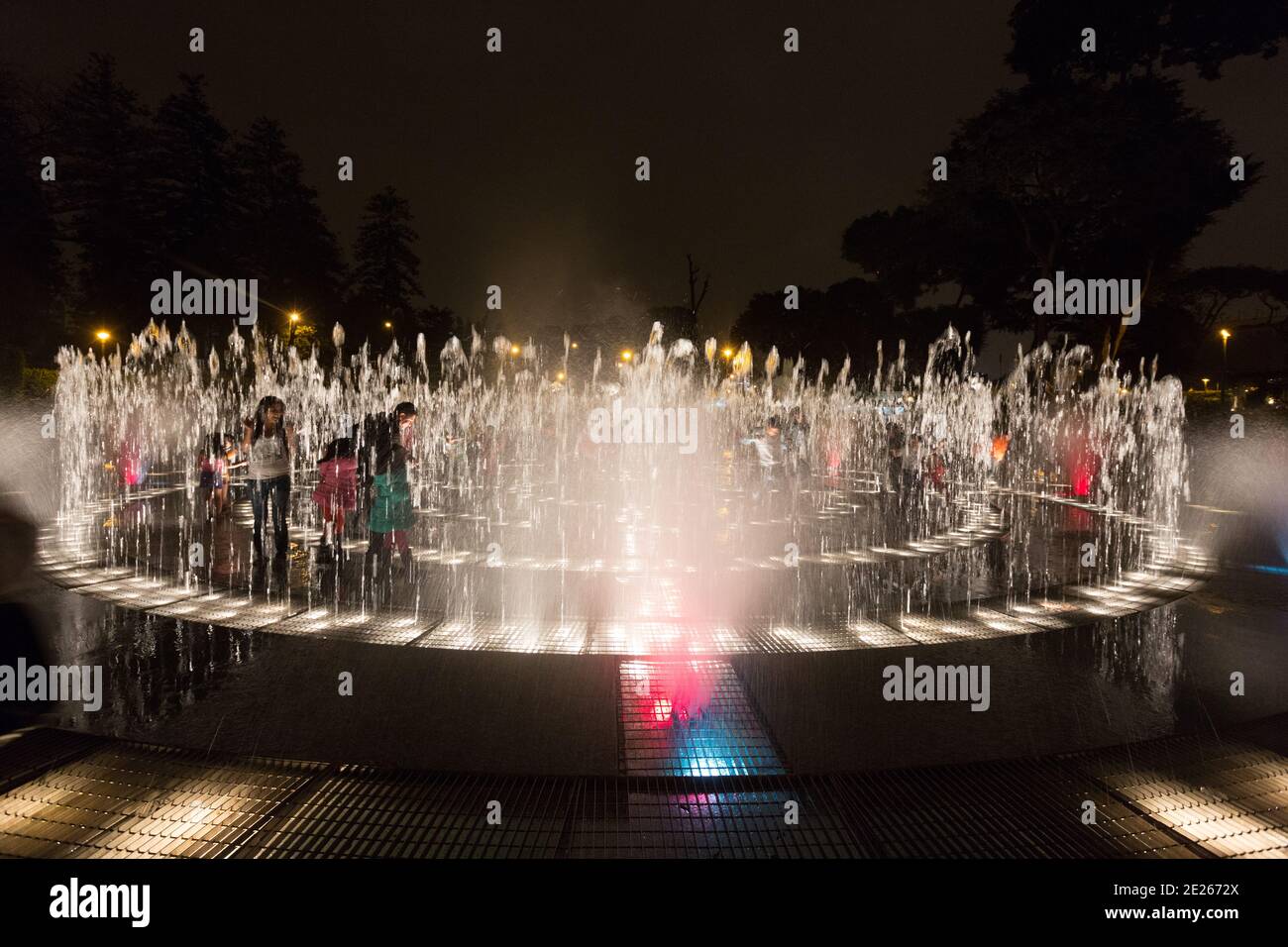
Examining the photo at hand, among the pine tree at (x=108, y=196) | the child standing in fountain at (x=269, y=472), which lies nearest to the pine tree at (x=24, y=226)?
the pine tree at (x=108, y=196)

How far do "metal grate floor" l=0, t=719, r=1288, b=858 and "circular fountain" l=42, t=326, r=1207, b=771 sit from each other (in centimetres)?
46

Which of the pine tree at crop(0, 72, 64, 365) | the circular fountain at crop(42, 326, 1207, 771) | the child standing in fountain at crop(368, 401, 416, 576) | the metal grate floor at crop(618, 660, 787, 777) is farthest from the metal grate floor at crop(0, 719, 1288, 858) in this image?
the pine tree at crop(0, 72, 64, 365)

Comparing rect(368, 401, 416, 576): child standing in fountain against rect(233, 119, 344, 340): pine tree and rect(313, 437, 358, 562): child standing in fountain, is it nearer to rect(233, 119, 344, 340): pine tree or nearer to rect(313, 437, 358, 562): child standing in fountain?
rect(313, 437, 358, 562): child standing in fountain

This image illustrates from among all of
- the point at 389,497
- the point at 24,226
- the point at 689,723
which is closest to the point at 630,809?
the point at 689,723

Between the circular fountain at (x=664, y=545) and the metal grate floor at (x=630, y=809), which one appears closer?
the metal grate floor at (x=630, y=809)

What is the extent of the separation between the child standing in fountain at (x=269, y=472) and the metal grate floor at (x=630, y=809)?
4.30 metres

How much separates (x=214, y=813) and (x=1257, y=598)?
829 centimetres

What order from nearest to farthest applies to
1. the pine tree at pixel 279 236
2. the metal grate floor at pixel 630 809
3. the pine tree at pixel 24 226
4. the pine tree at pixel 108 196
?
1. the metal grate floor at pixel 630 809
2. the pine tree at pixel 24 226
3. the pine tree at pixel 108 196
4. the pine tree at pixel 279 236

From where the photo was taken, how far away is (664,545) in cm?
965

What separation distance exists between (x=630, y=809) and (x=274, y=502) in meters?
6.18

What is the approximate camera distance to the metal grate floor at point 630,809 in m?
2.93

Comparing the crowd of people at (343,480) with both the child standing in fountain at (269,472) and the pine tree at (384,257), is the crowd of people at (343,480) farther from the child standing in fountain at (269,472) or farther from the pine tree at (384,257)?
the pine tree at (384,257)

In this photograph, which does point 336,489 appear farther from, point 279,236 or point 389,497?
point 279,236

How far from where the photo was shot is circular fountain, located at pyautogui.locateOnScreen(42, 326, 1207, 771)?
5387mm
